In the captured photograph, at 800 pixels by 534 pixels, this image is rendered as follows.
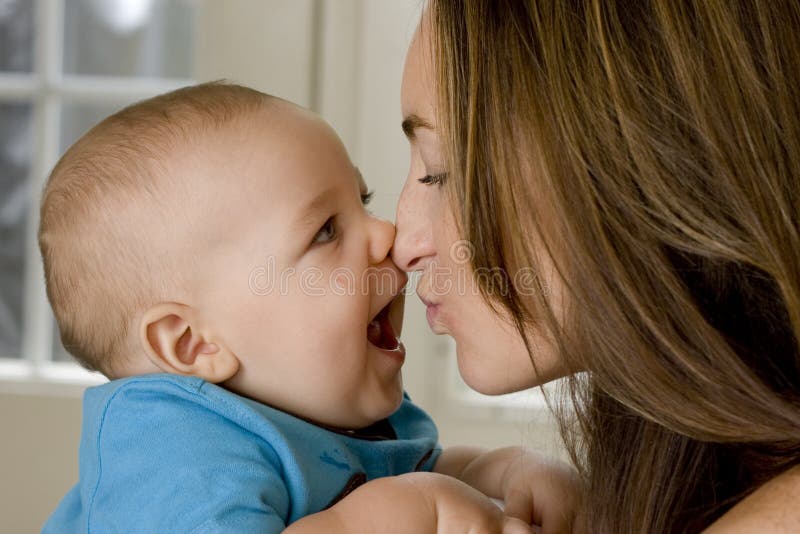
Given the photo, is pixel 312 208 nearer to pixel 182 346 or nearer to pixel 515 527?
pixel 182 346

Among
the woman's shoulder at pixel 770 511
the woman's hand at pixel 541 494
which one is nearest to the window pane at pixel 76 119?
the woman's hand at pixel 541 494

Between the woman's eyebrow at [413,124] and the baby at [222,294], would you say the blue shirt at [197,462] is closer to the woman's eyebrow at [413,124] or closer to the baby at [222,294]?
the baby at [222,294]

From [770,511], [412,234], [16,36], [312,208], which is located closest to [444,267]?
[412,234]

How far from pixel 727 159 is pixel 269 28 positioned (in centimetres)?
124

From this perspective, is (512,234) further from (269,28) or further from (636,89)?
(269,28)

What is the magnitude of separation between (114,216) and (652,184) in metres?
0.59

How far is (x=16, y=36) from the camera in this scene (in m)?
2.20

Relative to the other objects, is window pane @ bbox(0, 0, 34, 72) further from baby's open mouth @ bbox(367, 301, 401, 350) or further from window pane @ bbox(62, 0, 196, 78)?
baby's open mouth @ bbox(367, 301, 401, 350)

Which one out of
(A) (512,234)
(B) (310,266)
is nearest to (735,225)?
(A) (512,234)

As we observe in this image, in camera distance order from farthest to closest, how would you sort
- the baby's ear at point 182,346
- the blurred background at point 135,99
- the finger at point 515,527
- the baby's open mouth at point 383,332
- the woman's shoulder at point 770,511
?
1. the blurred background at point 135,99
2. the baby's open mouth at point 383,332
3. the baby's ear at point 182,346
4. the finger at point 515,527
5. the woman's shoulder at point 770,511

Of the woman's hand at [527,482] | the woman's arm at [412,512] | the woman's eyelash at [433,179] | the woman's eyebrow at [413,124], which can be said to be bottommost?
the woman's hand at [527,482]

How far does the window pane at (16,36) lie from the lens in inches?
86.4

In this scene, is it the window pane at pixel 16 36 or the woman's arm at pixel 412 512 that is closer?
the woman's arm at pixel 412 512

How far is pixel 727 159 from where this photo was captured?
35.7 inches
